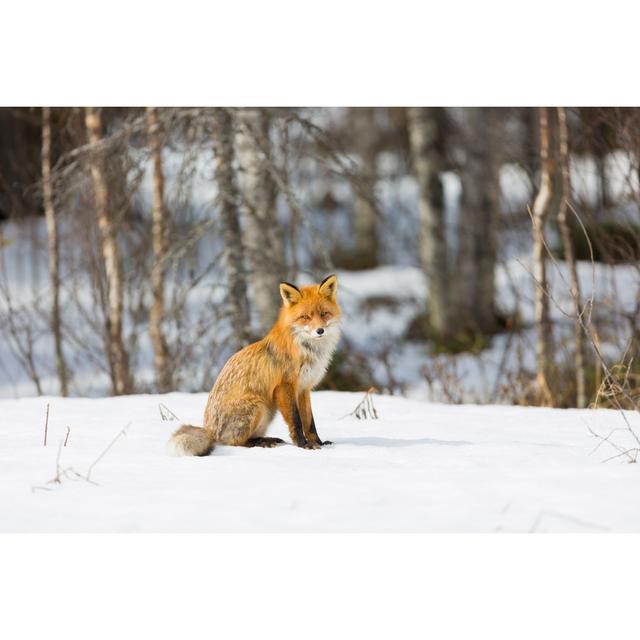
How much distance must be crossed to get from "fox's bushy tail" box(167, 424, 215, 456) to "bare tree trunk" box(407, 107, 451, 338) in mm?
9136

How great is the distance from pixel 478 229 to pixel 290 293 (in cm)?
934

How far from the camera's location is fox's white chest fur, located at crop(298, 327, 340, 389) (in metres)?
4.83

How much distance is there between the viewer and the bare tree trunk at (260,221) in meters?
8.13

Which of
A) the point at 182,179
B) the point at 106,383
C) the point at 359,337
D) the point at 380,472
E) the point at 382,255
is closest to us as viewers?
the point at 380,472

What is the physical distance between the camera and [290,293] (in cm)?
478

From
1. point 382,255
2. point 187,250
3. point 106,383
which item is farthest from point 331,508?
point 382,255

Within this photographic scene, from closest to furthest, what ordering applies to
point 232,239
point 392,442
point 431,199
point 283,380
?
point 283,380 → point 392,442 → point 232,239 → point 431,199

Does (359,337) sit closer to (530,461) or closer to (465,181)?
(465,181)

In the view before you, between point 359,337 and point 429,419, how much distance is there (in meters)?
8.21

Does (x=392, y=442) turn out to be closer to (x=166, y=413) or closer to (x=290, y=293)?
(x=290, y=293)

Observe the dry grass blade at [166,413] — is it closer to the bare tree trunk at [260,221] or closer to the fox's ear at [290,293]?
the fox's ear at [290,293]

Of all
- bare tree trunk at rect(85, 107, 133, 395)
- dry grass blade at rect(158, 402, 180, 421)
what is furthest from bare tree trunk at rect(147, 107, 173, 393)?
dry grass blade at rect(158, 402, 180, 421)

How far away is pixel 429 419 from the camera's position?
236 inches

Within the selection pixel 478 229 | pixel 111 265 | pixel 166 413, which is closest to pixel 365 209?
pixel 478 229
